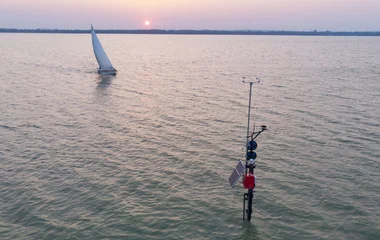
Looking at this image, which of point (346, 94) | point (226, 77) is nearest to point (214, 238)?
point (346, 94)

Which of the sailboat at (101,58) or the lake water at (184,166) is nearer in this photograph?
the lake water at (184,166)

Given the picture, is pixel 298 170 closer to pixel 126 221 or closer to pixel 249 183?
pixel 249 183

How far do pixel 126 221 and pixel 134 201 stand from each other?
2567 mm

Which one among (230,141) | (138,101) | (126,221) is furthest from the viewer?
(138,101)

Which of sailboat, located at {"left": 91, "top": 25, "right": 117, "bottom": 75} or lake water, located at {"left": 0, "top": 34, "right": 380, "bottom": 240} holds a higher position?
sailboat, located at {"left": 91, "top": 25, "right": 117, "bottom": 75}

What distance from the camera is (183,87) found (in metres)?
70.6

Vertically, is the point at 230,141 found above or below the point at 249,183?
below

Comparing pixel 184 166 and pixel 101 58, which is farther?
pixel 101 58

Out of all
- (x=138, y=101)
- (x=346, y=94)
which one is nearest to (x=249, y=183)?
(x=138, y=101)

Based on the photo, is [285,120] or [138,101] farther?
[138,101]

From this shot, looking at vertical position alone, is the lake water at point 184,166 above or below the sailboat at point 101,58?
below

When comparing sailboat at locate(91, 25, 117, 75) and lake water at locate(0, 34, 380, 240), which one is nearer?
lake water at locate(0, 34, 380, 240)

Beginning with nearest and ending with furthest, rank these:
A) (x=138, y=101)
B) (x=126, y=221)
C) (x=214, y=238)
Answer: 1. (x=214, y=238)
2. (x=126, y=221)
3. (x=138, y=101)

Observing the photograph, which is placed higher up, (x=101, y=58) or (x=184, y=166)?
(x=101, y=58)
